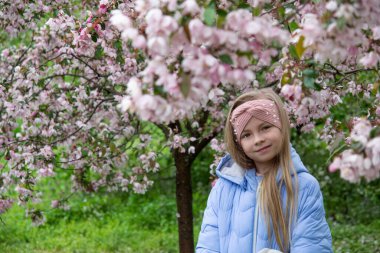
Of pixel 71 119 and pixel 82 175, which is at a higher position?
pixel 71 119

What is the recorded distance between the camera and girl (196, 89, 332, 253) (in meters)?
2.88

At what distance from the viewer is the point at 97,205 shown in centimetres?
1000

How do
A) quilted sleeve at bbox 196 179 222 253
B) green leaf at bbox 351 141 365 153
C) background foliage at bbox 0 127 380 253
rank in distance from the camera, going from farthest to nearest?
background foliage at bbox 0 127 380 253, quilted sleeve at bbox 196 179 222 253, green leaf at bbox 351 141 365 153

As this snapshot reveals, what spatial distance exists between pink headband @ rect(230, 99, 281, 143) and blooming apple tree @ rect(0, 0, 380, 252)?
17 centimetres

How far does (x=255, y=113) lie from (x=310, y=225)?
0.58m

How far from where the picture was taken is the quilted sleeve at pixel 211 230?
10.2 feet

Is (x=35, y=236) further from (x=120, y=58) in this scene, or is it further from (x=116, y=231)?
(x=120, y=58)

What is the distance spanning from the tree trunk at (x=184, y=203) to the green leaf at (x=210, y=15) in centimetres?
391

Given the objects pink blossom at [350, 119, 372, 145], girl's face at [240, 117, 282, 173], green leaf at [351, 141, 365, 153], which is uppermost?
girl's face at [240, 117, 282, 173]

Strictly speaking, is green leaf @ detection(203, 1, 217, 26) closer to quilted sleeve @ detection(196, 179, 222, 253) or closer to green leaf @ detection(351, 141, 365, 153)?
green leaf @ detection(351, 141, 365, 153)

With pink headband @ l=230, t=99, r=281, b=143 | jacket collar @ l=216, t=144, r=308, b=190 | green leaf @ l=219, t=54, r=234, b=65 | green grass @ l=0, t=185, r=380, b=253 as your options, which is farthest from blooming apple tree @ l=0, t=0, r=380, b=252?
green grass @ l=0, t=185, r=380, b=253

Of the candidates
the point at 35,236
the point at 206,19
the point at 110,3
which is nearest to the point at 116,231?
the point at 35,236

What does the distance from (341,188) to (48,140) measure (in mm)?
5714

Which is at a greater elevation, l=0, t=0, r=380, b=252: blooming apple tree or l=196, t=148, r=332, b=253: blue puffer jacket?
l=0, t=0, r=380, b=252: blooming apple tree
